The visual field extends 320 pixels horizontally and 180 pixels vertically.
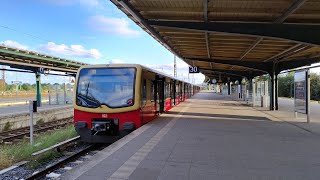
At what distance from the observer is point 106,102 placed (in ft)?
36.6

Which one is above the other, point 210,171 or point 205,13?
point 205,13

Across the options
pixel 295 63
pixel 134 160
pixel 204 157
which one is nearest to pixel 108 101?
pixel 134 160

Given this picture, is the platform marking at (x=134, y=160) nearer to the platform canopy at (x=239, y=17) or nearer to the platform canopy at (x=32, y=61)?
the platform canopy at (x=239, y=17)

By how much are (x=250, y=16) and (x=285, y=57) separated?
11.3 metres

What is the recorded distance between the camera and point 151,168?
6199mm

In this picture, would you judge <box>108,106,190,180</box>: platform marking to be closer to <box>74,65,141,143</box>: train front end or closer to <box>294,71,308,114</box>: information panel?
<box>74,65,141,143</box>: train front end

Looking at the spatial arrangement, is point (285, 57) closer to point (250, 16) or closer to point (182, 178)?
point (250, 16)

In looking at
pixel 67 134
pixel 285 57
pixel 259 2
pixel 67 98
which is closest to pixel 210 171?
pixel 259 2

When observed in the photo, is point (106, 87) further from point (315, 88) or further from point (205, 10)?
point (315, 88)

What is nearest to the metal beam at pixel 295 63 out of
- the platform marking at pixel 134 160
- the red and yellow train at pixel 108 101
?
the red and yellow train at pixel 108 101

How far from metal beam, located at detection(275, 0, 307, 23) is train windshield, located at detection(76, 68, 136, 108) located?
483cm

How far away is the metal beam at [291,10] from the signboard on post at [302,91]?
4.23 metres

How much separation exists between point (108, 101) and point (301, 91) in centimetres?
881

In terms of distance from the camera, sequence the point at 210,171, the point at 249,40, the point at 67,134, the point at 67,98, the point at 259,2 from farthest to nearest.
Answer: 1. the point at 67,98
2. the point at 249,40
3. the point at 67,134
4. the point at 259,2
5. the point at 210,171
